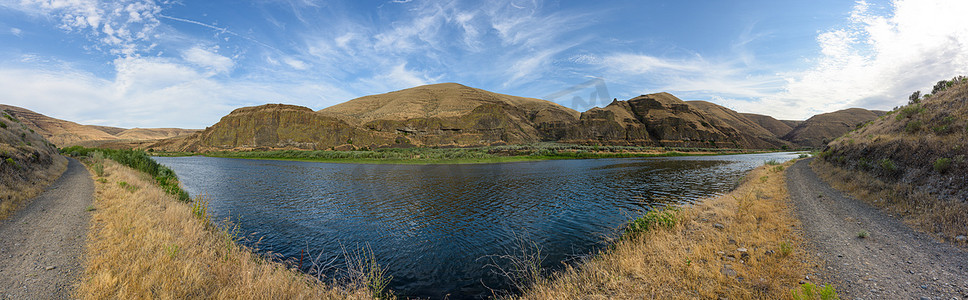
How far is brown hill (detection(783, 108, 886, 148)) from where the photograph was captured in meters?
163

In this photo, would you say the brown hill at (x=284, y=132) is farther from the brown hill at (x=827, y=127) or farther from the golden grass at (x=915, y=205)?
the brown hill at (x=827, y=127)

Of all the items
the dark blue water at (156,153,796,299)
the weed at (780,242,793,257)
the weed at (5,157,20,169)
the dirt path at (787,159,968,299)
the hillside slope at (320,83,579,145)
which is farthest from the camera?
the hillside slope at (320,83,579,145)

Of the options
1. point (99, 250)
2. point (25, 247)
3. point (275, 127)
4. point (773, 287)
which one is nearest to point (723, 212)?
point (773, 287)

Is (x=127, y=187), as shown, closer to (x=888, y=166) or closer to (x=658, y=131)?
(x=888, y=166)

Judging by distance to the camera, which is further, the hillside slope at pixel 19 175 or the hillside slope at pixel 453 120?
the hillside slope at pixel 453 120

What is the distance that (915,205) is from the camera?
9648mm

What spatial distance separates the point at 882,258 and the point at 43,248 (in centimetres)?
1848

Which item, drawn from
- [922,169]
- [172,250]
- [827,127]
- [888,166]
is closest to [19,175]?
[172,250]

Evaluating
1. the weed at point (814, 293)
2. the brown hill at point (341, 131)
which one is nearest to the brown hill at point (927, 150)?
the weed at point (814, 293)

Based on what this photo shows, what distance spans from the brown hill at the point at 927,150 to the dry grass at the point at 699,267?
527 cm

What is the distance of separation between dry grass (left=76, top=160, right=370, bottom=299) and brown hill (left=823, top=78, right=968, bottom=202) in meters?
17.6

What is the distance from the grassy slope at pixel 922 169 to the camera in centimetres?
851

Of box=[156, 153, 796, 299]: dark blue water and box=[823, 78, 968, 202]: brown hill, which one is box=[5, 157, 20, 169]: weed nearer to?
box=[156, 153, 796, 299]: dark blue water

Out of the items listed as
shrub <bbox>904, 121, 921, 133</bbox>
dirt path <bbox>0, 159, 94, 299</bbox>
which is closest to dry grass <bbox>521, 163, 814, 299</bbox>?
dirt path <bbox>0, 159, 94, 299</bbox>
